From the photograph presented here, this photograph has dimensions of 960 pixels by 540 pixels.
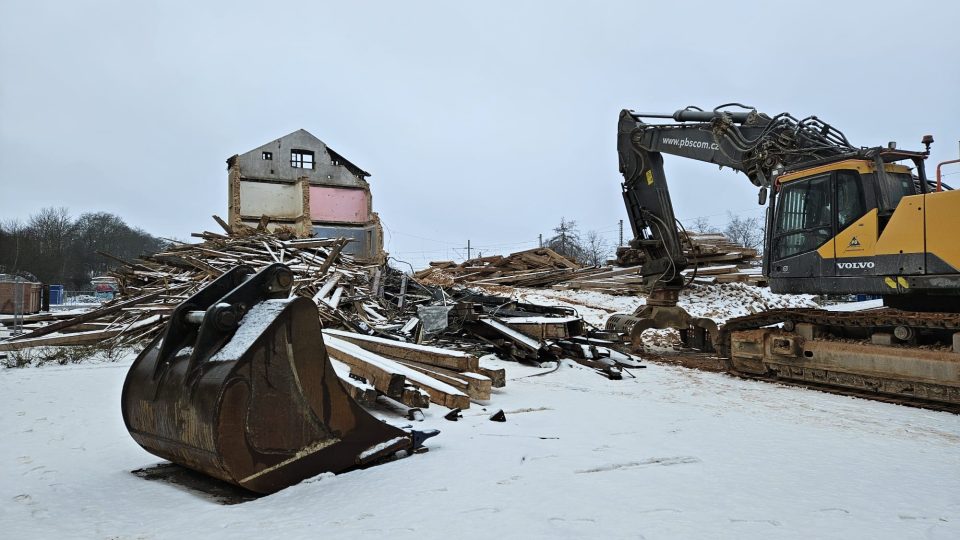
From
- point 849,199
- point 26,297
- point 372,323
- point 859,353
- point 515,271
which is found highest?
point 849,199

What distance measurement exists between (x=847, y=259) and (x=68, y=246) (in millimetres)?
69140

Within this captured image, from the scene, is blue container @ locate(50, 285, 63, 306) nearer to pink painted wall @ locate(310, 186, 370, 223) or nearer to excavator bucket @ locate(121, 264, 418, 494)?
pink painted wall @ locate(310, 186, 370, 223)

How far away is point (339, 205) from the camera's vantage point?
37031 mm

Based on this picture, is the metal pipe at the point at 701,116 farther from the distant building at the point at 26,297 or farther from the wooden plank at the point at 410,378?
the distant building at the point at 26,297

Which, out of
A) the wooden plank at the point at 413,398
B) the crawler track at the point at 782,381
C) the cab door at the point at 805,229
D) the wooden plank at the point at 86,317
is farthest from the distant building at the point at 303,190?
the wooden plank at the point at 413,398

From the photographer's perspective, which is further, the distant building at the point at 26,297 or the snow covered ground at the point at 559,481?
the distant building at the point at 26,297

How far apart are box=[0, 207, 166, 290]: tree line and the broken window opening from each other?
18.7 m

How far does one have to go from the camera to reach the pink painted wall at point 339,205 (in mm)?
36125

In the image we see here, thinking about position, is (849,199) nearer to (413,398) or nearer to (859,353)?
(859,353)

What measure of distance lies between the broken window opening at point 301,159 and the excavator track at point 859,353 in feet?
103

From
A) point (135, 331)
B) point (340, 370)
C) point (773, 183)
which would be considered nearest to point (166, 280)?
point (135, 331)

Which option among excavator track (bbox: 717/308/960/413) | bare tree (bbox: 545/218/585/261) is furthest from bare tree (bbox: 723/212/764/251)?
excavator track (bbox: 717/308/960/413)

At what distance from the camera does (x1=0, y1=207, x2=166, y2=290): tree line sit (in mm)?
49250

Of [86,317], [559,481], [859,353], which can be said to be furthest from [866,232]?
[86,317]
